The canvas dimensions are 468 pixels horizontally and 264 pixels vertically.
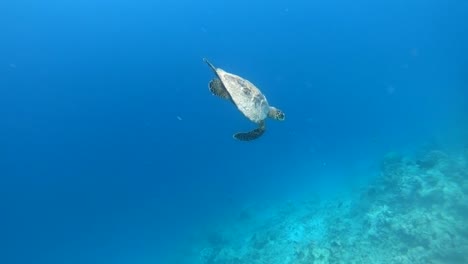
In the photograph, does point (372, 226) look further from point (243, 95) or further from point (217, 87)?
point (217, 87)

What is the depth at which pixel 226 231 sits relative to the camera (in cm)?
1797

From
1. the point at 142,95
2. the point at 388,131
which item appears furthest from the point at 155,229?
the point at 142,95

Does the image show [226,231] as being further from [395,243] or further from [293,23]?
[293,23]

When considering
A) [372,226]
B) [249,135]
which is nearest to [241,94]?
[249,135]

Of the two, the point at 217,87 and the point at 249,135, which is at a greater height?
the point at 217,87

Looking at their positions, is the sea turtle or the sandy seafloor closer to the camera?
the sea turtle

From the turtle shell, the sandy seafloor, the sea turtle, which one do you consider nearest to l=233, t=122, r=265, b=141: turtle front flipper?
the sea turtle

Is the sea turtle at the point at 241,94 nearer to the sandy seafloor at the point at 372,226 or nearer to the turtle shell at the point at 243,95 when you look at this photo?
the turtle shell at the point at 243,95

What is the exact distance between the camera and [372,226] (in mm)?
11523

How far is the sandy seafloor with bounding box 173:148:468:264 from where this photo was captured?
32.0 feet

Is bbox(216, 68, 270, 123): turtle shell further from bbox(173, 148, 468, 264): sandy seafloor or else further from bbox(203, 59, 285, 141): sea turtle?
bbox(173, 148, 468, 264): sandy seafloor

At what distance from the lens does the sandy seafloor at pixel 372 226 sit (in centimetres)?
977

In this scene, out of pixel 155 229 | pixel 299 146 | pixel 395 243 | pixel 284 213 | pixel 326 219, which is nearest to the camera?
pixel 395 243

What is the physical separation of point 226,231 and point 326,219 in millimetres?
5966
